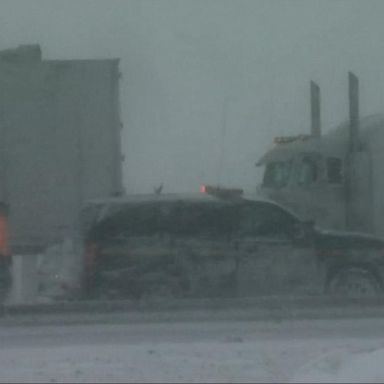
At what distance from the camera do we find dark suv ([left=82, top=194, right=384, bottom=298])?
14570 millimetres

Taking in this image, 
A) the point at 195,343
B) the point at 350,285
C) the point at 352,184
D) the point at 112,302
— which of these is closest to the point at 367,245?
the point at 350,285

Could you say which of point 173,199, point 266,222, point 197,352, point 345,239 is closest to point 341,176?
point 345,239

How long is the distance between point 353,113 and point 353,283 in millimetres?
2987

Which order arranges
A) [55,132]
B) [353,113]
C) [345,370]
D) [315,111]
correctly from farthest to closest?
[315,111] < [353,113] < [55,132] < [345,370]

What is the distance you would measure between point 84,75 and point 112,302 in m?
3.46

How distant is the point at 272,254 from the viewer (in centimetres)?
1479

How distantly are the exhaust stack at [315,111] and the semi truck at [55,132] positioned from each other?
3033 millimetres

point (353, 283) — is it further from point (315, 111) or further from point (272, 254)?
point (315, 111)

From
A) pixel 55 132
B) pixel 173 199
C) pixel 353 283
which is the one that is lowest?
pixel 353 283

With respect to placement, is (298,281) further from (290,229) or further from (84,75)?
(84,75)

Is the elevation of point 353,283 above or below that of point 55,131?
below

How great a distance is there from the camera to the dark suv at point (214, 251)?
1457 centimetres

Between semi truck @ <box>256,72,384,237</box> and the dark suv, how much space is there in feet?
4.62

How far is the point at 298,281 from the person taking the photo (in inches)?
585
